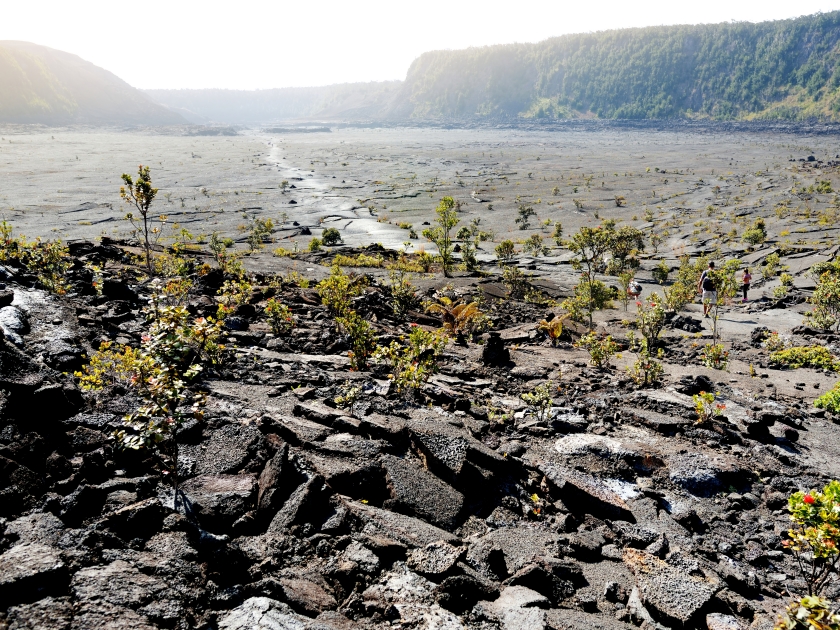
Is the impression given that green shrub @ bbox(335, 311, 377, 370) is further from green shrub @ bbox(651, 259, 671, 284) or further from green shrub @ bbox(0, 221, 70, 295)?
green shrub @ bbox(651, 259, 671, 284)

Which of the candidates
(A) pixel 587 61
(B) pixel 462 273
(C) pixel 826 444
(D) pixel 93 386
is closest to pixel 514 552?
(D) pixel 93 386

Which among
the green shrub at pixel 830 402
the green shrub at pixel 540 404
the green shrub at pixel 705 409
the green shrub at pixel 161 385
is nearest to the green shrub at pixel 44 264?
the green shrub at pixel 161 385

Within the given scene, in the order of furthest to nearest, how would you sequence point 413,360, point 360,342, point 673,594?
point 360,342 → point 413,360 → point 673,594

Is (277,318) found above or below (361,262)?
above

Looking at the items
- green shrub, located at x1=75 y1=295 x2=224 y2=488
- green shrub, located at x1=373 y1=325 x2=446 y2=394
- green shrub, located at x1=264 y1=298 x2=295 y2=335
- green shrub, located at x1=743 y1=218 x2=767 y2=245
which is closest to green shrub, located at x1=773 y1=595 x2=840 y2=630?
green shrub, located at x1=75 y1=295 x2=224 y2=488

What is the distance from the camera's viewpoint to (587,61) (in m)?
199

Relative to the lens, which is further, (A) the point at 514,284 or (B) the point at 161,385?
(A) the point at 514,284

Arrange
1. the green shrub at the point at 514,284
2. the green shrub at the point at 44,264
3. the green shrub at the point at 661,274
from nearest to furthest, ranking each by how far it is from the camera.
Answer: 1. the green shrub at the point at 44,264
2. the green shrub at the point at 514,284
3. the green shrub at the point at 661,274

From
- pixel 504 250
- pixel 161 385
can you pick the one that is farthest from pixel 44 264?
pixel 504 250

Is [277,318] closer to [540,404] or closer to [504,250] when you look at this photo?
[540,404]

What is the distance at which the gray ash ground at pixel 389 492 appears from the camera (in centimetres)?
339

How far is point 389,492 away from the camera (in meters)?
4.82

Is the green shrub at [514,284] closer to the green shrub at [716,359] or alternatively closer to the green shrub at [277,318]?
the green shrub at [716,359]

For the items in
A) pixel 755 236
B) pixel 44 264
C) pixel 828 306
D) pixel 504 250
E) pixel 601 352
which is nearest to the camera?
pixel 601 352
